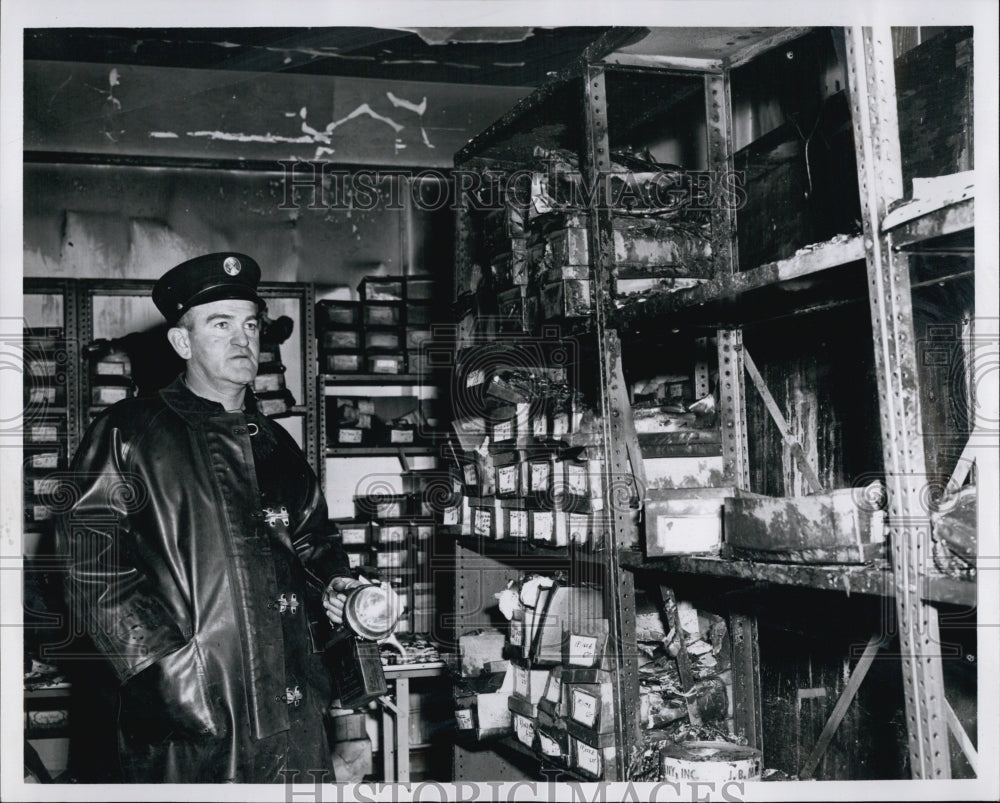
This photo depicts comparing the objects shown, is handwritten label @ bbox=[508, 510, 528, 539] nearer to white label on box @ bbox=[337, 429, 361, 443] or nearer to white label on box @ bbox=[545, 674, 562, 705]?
white label on box @ bbox=[545, 674, 562, 705]

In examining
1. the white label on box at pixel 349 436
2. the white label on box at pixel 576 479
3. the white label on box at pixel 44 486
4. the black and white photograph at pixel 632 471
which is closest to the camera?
the black and white photograph at pixel 632 471

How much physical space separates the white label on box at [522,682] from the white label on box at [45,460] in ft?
8.70

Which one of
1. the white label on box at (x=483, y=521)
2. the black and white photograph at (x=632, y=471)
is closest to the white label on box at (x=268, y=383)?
the black and white photograph at (x=632, y=471)

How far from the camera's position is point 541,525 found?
2.65 meters

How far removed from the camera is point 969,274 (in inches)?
77.6

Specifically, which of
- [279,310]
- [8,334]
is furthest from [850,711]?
[279,310]

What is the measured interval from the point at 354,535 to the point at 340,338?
1021 mm

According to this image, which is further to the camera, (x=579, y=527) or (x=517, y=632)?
(x=517, y=632)

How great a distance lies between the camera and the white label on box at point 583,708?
240 centimetres

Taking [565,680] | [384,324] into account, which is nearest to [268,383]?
[384,324]

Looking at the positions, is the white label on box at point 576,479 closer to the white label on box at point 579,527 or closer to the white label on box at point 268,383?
the white label on box at point 579,527

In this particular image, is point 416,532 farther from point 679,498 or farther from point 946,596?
point 946,596

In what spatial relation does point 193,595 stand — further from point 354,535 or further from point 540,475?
point 354,535

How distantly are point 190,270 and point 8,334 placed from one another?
55cm
